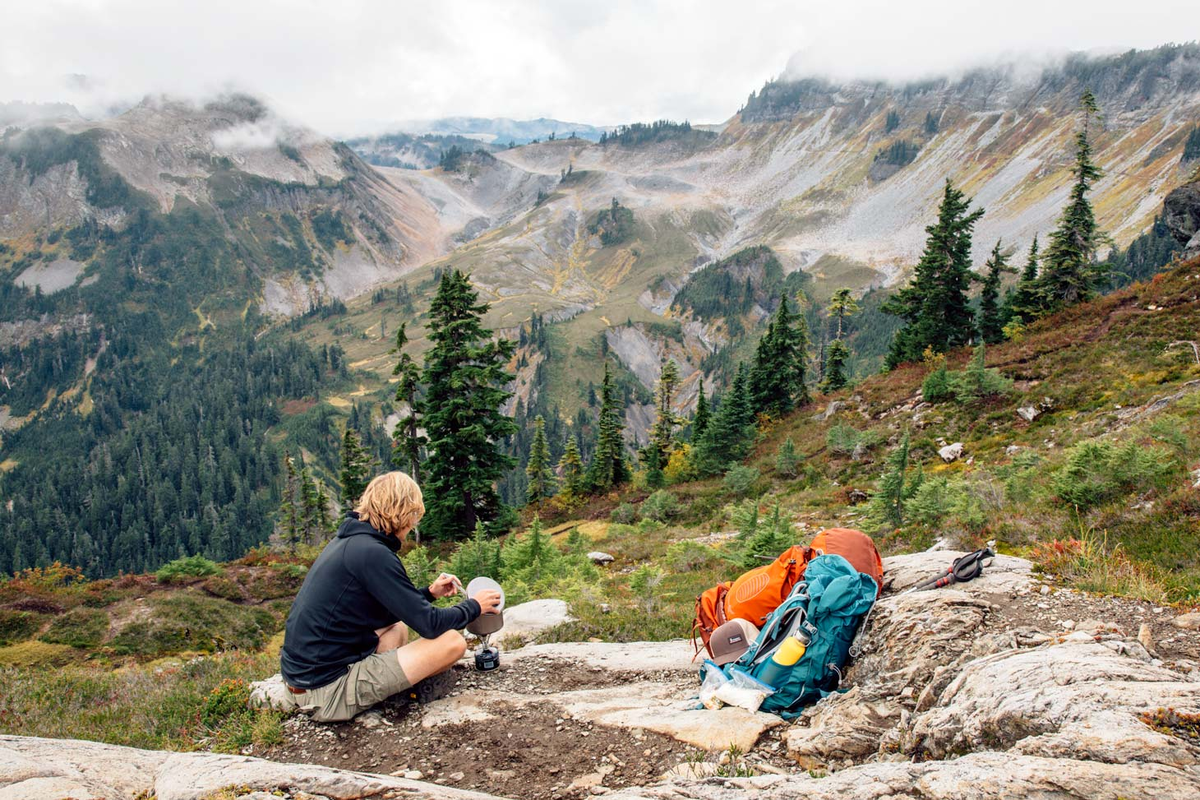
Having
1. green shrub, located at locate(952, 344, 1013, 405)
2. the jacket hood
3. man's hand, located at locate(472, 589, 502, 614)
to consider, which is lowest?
man's hand, located at locate(472, 589, 502, 614)

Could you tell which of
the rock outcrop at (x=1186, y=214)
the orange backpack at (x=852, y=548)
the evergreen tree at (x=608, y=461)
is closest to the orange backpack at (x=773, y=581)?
the orange backpack at (x=852, y=548)

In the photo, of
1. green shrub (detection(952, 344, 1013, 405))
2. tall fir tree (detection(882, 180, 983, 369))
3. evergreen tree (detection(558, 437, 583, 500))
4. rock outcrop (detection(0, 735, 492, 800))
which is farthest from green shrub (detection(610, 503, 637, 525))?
rock outcrop (detection(0, 735, 492, 800))

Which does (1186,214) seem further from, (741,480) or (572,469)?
(572,469)

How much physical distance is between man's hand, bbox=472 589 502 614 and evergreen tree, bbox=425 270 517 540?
17090 mm

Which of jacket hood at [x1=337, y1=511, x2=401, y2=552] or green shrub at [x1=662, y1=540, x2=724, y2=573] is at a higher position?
jacket hood at [x1=337, y1=511, x2=401, y2=552]

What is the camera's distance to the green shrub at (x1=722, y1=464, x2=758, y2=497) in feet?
84.2

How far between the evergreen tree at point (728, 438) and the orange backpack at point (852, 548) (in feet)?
85.6

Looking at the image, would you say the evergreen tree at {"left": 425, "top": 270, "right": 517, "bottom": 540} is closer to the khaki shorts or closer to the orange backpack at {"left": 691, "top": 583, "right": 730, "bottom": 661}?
the orange backpack at {"left": 691, "top": 583, "right": 730, "bottom": 661}

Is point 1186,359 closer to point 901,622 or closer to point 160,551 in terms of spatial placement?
point 901,622

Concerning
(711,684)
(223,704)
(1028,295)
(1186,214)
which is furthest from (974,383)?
(1186,214)

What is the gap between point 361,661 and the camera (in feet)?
17.4

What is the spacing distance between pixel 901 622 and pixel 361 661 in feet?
16.2

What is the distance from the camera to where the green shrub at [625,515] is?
90.6 feet

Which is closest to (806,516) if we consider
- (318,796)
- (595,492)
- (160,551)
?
(318,796)
